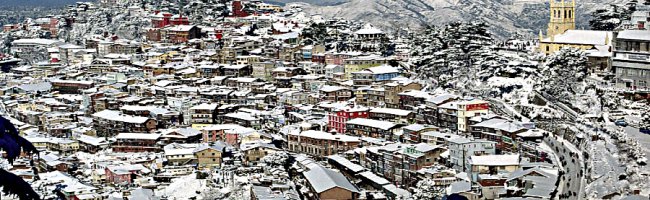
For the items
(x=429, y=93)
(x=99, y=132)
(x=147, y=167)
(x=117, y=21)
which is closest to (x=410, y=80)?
(x=429, y=93)

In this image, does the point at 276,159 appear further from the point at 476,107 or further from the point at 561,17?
the point at 561,17

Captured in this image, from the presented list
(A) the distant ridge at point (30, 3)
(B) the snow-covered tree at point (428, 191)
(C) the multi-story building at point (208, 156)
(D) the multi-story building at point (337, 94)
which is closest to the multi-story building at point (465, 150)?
(B) the snow-covered tree at point (428, 191)

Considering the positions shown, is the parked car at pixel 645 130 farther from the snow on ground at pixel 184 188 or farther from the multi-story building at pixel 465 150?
the snow on ground at pixel 184 188

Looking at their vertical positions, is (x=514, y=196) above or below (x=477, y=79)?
below

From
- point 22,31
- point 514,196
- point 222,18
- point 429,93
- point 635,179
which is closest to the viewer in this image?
point 635,179

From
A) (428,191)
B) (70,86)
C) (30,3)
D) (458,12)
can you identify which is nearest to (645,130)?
(428,191)

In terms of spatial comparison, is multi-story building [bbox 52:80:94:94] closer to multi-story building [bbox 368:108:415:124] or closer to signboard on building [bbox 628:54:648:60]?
multi-story building [bbox 368:108:415:124]

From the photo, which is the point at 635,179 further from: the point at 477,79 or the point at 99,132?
the point at 99,132
